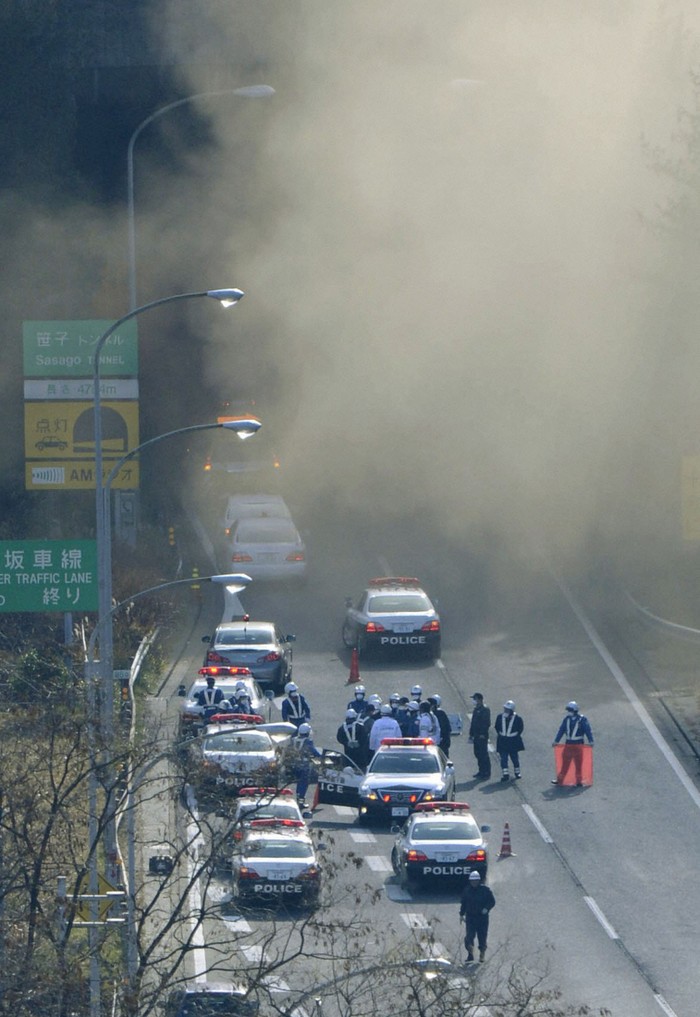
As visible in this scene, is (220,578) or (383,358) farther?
(383,358)

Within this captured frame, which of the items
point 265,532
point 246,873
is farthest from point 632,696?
point 246,873

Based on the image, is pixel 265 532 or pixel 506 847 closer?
pixel 506 847

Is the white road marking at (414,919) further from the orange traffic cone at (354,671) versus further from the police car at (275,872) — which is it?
the orange traffic cone at (354,671)

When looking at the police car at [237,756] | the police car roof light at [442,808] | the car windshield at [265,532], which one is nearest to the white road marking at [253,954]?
the police car at [237,756]

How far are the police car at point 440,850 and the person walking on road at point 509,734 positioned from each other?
3.49 meters

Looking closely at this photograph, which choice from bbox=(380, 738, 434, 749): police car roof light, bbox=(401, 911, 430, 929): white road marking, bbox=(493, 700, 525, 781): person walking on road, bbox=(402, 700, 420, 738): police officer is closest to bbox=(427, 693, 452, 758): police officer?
bbox=(402, 700, 420, 738): police officer

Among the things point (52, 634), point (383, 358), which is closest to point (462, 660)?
point (52, 634)

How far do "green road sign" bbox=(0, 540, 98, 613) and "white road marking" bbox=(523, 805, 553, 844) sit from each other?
20.0 ft

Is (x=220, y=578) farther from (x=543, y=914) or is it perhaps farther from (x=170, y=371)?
(x=170, y=371)

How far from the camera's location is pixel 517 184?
163 ft

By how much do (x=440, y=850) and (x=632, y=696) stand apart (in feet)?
30.0

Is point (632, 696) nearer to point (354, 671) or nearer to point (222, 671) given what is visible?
point (354, 671)

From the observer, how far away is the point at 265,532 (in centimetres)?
3500

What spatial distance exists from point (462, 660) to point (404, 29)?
25.8 metres
